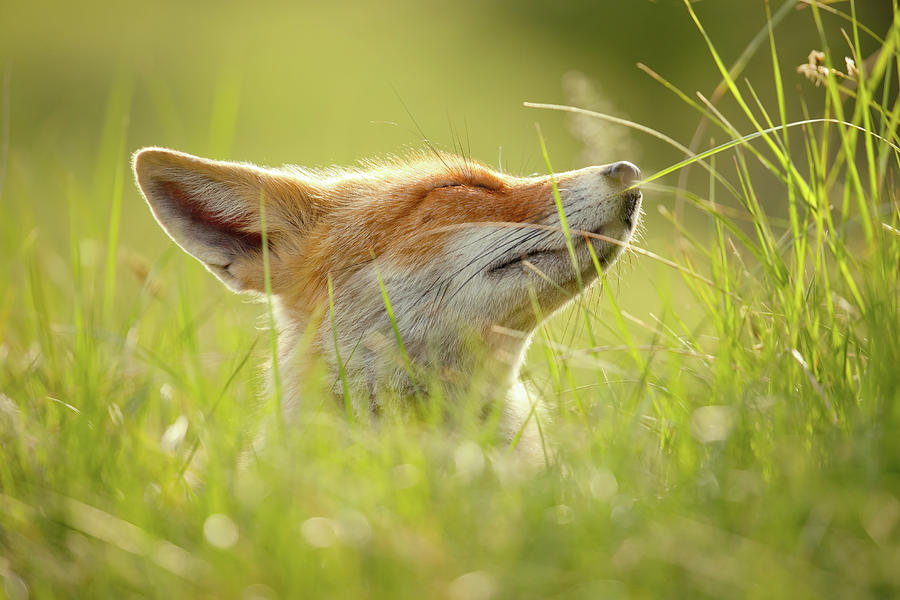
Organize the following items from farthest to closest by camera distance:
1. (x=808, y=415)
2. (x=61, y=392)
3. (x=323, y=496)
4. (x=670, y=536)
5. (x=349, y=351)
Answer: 1. (x=349, y=351)
2. (x=61, y=392)
3. (x=808, y=415)
4. (x=323, y=496)
5. (x=670, y=536)

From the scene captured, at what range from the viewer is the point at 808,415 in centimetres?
214

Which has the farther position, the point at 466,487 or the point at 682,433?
the point at 682,433

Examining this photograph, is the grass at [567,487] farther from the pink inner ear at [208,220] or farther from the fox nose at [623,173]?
the pink inner ear at [208,220]

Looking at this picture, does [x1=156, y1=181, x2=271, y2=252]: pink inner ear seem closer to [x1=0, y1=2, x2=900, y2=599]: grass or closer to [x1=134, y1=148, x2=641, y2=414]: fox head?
[x1=134, y1=148, x2=641, y2=414]: fox head

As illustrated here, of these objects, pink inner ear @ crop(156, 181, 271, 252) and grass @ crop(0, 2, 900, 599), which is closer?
grass @ crop(0, 2, 900, 599)

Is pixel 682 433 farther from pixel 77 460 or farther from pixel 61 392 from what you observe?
pixel 61 392

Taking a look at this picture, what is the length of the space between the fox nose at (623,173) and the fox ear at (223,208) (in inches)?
55.0

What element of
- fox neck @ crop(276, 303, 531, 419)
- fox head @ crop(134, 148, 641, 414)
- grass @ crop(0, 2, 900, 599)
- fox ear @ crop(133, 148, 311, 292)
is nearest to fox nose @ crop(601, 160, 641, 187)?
fox head @ crop(134, 148, 641, 414)

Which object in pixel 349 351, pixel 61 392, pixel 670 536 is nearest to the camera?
pixel 670 536

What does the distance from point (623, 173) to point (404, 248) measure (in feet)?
2.97

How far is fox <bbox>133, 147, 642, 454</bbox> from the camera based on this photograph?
3.10 m

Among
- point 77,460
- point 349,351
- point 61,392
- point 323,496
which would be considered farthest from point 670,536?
point 61,392

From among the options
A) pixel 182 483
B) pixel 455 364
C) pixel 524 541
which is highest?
pixel 524 541

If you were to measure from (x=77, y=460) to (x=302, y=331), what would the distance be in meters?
1.29
